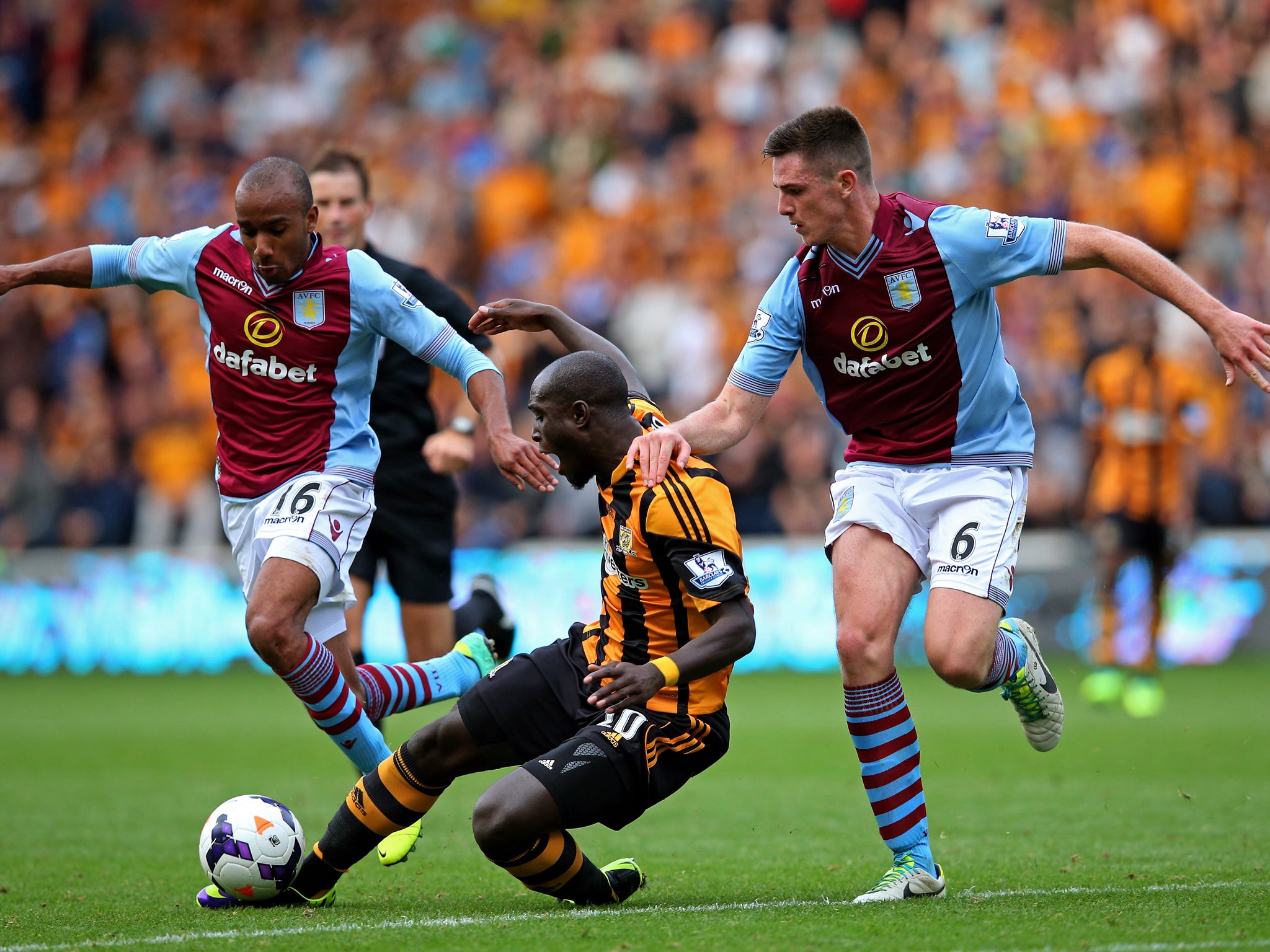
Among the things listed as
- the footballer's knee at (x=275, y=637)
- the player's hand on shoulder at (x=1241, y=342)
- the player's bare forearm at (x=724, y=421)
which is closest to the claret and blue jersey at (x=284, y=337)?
the footballer's knee at (x=275, y=637)

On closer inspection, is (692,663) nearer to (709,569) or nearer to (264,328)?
(709,569)

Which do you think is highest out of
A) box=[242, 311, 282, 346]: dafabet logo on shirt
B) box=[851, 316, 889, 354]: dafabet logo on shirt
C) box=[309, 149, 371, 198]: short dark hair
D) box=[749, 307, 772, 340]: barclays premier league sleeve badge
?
box=[309, 149, 371, 198]: short dark hair

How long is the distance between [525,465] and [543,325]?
0.82 meters

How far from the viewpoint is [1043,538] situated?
1495 cm

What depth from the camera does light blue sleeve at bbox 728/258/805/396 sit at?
5812 millimetres

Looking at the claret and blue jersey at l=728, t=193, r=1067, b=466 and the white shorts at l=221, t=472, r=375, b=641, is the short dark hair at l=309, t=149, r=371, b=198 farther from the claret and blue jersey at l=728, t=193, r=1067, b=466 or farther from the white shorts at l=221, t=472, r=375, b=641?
the claret and blue jersey at l=728, t=193, r=1067, b=466

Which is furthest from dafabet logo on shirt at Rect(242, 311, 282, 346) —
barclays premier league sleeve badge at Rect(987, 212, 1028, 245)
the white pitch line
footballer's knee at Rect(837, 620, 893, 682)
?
barclays premier league sleeve badge at Rect(987, 212, 1028, 245)

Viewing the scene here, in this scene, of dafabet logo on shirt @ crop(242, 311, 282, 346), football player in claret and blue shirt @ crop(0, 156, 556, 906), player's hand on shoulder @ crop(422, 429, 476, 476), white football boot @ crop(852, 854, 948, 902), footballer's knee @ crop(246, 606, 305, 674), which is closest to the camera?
white football boot @ crop(852, 854, 948, 902)

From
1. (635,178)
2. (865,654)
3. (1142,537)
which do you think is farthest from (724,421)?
(635,178)

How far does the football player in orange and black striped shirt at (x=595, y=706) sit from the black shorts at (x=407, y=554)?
8.38 ft

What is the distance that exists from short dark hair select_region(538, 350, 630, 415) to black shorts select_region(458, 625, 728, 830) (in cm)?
84

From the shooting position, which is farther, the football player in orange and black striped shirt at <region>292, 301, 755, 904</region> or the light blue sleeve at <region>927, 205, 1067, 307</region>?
the light blue sleeve at <region>927, 205, 1067, 307</region>

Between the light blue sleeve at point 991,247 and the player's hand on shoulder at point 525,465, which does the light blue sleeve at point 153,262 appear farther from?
the light blue sleeve at point 991,247

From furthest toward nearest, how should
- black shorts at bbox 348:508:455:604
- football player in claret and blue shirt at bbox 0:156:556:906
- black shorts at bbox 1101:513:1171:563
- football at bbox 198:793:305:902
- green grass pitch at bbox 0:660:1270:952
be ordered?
black shorts at bbox 1101:513:1171:563 < black shorts at bbox 348:508:455:604 < football player in claret and blue shirt at bbox 0:156:556:906 < football at bbox 198:793:305:902 < green grass pitch at bbox 0:660:1270:952
